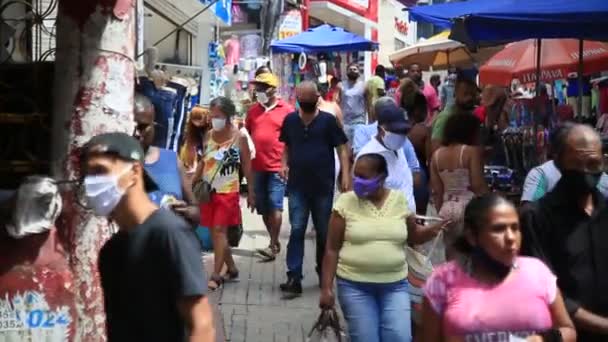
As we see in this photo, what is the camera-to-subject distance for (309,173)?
28.3 ft

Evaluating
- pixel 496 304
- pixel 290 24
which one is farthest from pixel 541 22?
pixel 290 24

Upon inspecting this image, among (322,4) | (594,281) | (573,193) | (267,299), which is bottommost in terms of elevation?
(267,299)

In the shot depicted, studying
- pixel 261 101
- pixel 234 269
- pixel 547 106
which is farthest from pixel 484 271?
pixel 547 106

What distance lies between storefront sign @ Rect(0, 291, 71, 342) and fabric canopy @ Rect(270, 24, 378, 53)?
1426cm

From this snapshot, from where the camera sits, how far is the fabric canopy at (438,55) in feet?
53.0

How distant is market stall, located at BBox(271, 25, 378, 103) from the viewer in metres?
19.5

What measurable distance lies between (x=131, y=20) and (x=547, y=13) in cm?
315

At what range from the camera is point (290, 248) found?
866 cm

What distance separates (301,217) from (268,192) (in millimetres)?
1469

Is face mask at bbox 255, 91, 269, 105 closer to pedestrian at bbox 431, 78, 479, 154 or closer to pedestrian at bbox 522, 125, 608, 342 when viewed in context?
pedestrian at bbox 431, 78, 479, 154

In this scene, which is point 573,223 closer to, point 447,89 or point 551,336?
point 551,336

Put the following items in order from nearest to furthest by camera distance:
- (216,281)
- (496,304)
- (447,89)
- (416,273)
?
(496,304) → (416,273) → (216,281) → (447,89)

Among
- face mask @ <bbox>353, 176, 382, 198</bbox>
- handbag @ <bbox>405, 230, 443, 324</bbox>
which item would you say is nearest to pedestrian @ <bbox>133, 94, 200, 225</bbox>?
face mask @ <bbox>353, 176, 382, 198</bbox>

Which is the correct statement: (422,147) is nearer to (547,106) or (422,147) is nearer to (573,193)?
(573,193)
